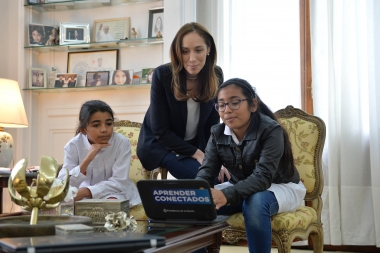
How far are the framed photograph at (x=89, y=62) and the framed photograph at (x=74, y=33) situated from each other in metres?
0.11

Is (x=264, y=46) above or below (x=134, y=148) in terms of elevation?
above

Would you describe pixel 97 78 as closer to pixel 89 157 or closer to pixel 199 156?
pixel 89 157

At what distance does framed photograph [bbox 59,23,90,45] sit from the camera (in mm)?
3992

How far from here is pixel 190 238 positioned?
A: 141 centimetres

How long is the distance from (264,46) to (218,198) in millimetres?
1996

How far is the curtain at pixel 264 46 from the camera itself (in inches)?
143

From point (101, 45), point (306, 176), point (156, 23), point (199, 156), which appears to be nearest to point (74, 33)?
point (101, 45)

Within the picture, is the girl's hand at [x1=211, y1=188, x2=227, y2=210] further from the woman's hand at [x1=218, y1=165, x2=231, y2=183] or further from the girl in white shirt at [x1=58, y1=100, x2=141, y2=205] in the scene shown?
the girl in white shirt at [x1=58, y1=100, x2=141, y2=205]

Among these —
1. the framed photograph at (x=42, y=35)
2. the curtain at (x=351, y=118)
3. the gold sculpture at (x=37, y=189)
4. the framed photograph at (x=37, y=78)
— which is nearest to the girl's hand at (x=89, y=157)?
the gold sculpture at (x=37, y=189)

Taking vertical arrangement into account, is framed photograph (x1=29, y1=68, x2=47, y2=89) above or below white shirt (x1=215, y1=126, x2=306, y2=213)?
above

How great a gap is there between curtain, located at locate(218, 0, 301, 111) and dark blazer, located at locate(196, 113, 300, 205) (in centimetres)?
140

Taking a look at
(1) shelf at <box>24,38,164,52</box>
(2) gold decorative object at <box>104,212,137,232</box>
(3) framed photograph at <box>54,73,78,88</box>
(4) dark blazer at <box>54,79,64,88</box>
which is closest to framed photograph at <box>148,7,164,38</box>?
(1) shelf at <box>24,38,164,52</box>

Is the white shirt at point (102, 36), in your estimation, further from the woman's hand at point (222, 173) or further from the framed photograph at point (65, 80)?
the woman's hand at point (222, 173)

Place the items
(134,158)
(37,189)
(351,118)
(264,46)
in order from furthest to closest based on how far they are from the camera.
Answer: (264,46)
(351,118)
(134,158)
(37,189)
